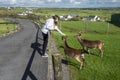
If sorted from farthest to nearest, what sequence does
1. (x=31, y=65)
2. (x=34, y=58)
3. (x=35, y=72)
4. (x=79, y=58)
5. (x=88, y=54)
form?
(x=88, y=54) → (x=34, y=58) → (x=31, y=65) → (x=79, y=58) → (x=35, y=72)

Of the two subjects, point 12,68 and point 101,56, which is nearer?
point 12,68

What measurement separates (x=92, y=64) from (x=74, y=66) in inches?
43.0

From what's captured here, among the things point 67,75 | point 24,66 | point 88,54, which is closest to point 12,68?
point 24,66

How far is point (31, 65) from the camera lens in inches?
556

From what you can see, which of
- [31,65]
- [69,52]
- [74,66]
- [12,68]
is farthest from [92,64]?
[12,68]

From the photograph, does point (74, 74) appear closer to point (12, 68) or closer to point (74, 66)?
point (74, 66)

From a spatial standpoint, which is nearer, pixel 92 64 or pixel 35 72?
pixel 35 72

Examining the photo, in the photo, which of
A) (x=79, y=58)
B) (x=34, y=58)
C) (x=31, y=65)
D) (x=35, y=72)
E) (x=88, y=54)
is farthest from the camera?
(x=88, y=54)

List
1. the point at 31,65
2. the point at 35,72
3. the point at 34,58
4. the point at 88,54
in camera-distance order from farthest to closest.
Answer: the point at 88,54
the point at 34,58
the point at 31,65
the point at 35,72

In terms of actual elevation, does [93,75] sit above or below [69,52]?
below

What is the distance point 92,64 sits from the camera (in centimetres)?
1474

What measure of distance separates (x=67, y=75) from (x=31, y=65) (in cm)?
243

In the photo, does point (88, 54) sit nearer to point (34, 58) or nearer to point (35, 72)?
point (34, 58)

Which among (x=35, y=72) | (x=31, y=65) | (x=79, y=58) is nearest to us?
(x=35, y=72)
